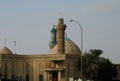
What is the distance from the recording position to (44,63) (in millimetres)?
84062

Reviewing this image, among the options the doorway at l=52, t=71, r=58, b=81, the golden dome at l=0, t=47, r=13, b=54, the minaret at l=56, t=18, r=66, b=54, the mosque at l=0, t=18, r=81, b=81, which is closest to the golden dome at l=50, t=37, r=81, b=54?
the mosque at l=0, t=18, r=81, b=81

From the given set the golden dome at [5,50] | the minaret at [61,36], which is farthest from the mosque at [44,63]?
the golden dome at [5,50]

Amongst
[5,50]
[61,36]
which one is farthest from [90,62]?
[5,50]

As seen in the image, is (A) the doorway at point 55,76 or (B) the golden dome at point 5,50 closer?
(A) the doorway at point 55,76

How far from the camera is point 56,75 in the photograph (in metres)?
82.1

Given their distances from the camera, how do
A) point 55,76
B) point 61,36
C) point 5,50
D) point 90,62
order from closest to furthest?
point 90,62, point 61,36, point 55,76, point 5,50

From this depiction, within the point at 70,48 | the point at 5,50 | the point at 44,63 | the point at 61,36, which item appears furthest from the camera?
the point at 5,50

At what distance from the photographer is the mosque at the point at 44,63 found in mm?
81062

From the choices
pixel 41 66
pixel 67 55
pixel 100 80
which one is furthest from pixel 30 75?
pixel 100 80

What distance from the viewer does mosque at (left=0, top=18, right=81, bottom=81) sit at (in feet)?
266

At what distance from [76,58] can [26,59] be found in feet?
36.4

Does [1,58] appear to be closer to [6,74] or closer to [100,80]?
[6,74]

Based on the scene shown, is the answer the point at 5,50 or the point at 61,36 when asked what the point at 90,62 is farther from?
the point at 5,50

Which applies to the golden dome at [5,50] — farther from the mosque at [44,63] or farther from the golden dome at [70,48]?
the golden dome at [70,48]
